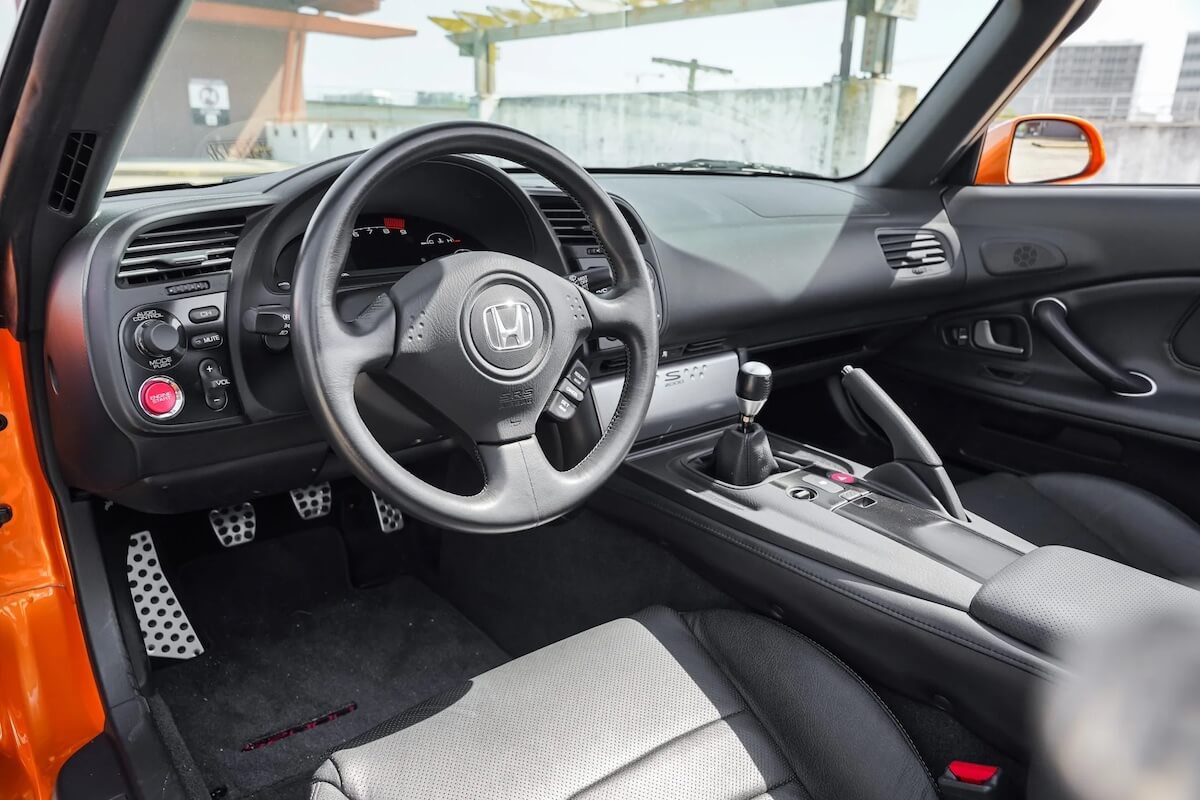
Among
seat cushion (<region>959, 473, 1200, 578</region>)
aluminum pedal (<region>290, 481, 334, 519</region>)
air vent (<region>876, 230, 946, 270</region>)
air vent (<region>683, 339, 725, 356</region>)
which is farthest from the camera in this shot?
air vent (<region>876, 230, 946, 270</region>)

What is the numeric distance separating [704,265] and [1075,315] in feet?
3.84

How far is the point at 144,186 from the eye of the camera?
1.55m

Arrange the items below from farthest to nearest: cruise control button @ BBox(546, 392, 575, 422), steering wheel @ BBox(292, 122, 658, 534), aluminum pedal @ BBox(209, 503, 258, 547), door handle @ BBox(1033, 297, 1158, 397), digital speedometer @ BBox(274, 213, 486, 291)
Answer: door handle @ BBox(1033, 297, 1158, 397)
aluminum pedal @ BBox(209, 503, 258, 547)
digital speedometer @ BBox(274, 213, 486, 291)
cruise control button @ BBox(546, 392, 575, 422)
steering wheel @ BBox(292, 122, 658, 534)

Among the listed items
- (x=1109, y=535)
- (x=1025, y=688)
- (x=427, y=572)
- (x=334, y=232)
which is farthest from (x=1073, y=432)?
(x=334, y=232)

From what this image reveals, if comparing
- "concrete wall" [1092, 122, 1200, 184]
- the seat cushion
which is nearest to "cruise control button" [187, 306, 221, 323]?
the seat cushion

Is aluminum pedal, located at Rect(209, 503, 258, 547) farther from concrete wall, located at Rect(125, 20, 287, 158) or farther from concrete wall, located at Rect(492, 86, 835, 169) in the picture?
concrete wall, located at Rect(492, 86, 835, 169)

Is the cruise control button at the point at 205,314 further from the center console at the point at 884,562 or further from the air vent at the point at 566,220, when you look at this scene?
the center console at the point at 884,562

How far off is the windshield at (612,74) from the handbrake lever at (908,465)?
31.2 inches

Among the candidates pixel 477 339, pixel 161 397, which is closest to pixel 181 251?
pixel 161 397

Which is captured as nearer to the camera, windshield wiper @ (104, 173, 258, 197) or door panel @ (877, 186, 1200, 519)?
windshield wiper @ (104, 173, 258, 197)

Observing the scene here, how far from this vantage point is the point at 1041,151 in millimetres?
2582

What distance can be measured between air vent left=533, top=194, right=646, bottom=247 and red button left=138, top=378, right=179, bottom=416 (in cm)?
74

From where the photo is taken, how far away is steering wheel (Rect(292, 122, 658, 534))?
1138 millimetres

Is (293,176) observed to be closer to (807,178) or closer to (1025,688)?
(1025,688)
